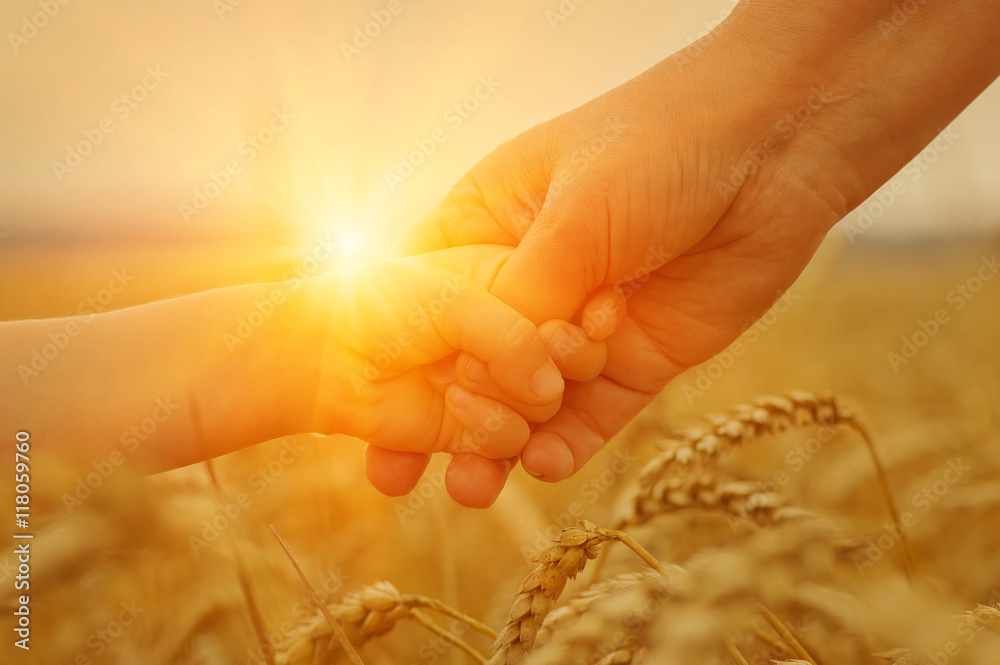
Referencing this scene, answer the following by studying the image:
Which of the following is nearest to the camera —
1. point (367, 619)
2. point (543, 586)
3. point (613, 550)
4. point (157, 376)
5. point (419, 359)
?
point (543, 586)

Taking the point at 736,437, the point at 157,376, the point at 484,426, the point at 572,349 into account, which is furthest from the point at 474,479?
the point at 157,376

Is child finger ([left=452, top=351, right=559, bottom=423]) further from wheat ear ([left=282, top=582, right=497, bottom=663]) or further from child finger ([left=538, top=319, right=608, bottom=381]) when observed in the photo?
wheat ear ([left=282, top=582, right=497, bottom=663])

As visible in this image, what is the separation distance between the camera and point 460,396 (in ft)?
4.04

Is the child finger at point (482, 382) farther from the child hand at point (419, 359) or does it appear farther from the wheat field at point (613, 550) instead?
the wheat field at point (613, 550)

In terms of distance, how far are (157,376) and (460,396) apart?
0.59 meters

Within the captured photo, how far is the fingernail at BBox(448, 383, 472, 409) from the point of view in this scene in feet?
4.03

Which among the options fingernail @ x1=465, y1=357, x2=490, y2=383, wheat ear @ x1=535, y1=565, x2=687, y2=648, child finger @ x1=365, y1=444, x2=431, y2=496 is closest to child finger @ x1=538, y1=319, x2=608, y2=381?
fingernail @ x1=465, y1=357, x2=490, y2=383

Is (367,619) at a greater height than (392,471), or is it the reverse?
(392,471)

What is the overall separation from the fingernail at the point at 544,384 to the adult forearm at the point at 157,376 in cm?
50

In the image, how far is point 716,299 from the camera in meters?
1.40

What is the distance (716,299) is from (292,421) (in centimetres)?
101

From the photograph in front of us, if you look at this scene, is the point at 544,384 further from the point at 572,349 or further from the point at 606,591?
the point at 606,591

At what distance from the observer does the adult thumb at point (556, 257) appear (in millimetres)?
1177

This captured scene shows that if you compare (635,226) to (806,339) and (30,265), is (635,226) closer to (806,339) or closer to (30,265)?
(806,339)
